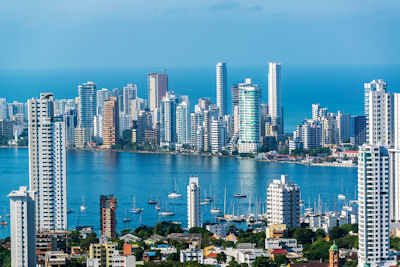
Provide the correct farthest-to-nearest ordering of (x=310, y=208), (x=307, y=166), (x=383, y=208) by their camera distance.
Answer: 1. (x=307, y=166)
2. (x=310, y=208)
3. (x=383, y=208)

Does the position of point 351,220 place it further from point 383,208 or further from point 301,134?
point 301,134

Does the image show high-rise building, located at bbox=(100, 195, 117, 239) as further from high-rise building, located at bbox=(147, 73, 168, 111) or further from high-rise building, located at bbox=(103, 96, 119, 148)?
high-rise building, located at bbox=(147, 73, 168, 111)

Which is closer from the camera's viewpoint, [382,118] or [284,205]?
[284,205]

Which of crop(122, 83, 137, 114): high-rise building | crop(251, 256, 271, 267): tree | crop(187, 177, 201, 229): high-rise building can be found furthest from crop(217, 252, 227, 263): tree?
crop(122, 83, 137, 114): high-rise building

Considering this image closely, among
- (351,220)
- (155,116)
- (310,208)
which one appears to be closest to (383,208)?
(351,220)

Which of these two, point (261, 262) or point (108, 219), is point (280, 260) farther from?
point (108, 219)

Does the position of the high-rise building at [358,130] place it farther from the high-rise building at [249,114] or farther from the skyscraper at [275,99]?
the skyscraper at [275,99]

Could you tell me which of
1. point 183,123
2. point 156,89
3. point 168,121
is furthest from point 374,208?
point 156,89
